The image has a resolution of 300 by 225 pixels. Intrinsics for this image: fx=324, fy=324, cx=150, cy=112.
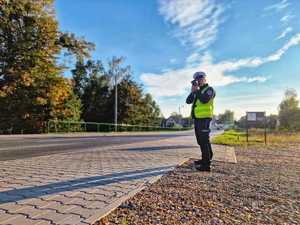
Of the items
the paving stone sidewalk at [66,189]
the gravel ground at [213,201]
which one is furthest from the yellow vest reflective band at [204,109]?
the paving stone sidewalk at [66,189]

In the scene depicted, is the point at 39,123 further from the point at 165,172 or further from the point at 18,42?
the point at 165,172

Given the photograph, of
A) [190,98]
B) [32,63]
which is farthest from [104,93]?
[190,98]

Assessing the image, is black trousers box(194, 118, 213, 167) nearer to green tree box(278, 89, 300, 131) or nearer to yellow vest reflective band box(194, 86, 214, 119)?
yellow vest reflective band box(194, 86, 214, 119)

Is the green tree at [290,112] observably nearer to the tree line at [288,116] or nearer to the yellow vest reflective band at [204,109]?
the tree line at [288,116]

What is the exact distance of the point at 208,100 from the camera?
5.86 meters

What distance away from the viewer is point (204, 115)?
5969 millimetres

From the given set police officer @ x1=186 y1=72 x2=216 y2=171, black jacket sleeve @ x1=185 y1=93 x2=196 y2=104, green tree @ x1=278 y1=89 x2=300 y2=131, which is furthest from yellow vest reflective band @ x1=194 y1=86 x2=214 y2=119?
green tree @ x1=278 y1=89 x2=300 y2=131

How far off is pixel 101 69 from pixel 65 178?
51.3 m

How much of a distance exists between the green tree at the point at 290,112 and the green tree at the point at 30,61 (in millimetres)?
42100

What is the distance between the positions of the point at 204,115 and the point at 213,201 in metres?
2.41

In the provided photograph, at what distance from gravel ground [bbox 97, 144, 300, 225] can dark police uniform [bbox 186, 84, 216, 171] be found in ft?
1.53

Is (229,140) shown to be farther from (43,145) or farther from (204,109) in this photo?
(204,109)

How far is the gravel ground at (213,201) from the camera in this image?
123 inches

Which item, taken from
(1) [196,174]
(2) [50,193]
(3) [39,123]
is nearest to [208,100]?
(1) [196,174]
